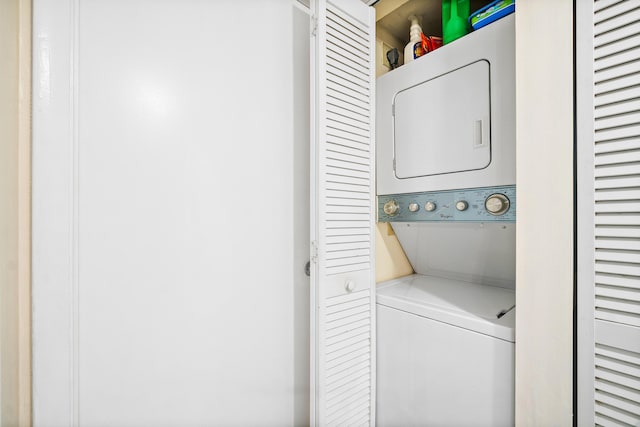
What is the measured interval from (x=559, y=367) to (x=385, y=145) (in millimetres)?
1299

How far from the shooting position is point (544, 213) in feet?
2.96

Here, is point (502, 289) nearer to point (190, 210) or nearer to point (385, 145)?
point (385, 145)

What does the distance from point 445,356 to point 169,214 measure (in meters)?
1.37

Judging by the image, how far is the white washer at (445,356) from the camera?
107 centimetres

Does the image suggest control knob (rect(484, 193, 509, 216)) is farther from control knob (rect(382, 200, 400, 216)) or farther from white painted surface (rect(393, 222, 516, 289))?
control knob (rect(382, 200, 400, 216))

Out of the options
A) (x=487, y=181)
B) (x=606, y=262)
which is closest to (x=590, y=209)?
(x=606, y=262)

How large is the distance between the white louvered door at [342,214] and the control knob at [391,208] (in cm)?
23

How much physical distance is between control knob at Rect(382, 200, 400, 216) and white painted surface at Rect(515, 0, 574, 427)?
28.3 inches

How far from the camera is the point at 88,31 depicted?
36.8 inches

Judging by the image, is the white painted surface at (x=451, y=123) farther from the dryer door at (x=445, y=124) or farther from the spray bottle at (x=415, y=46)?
the spray bottle at (x=415, y=46)

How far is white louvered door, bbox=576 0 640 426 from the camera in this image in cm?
77
